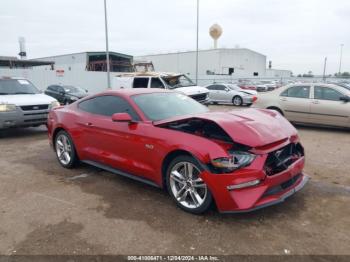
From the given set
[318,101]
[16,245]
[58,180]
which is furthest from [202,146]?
[318,101]

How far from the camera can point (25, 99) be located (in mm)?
8828

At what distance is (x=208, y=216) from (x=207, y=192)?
0.36 metres

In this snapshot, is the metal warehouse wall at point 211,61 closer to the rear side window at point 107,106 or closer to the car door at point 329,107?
the car door at point 329,107

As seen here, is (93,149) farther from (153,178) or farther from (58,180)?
(153,178)

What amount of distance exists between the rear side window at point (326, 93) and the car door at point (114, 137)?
6.90 metres

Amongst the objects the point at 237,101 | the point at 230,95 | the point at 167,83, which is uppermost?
the point at 167,83

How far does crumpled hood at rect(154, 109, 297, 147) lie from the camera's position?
11.7 ft

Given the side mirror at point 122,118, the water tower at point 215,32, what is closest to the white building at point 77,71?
the side mirror at point 122,118

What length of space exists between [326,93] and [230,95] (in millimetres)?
10046

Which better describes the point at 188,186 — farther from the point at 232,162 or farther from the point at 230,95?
the point at 230,95

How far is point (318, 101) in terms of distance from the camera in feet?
30.8

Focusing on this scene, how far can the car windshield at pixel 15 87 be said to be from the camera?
30.5 ft

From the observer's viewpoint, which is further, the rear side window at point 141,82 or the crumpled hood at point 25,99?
the rear side window at point 141,82

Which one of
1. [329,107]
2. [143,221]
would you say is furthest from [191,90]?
[143,221]
